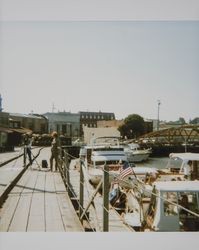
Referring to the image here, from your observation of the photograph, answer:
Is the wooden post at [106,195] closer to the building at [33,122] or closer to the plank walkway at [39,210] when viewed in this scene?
the plank walkway at [39,210]

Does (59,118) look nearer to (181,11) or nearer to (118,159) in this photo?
(118,159)

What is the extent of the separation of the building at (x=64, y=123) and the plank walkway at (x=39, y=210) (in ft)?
226

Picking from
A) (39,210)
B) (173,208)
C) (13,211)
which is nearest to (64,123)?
(173,208)

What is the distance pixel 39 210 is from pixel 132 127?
185 ft

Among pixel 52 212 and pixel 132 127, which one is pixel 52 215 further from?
pixel 132 127

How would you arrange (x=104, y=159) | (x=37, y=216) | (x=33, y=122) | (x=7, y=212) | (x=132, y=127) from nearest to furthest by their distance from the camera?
(x=37, y=216) → (x=7, y=212) → (x=104, y=159) → (x=132, y=127) → (x=33, y=122)

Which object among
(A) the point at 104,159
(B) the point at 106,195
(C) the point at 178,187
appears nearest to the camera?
(B) the point at 106,195

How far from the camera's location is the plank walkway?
5883 mm

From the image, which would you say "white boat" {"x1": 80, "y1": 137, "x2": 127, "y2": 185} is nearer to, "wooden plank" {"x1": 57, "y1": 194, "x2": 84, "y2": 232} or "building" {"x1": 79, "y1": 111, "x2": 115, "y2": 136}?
"wooden plank" {"x1": 57, "y1": 194, "x2": 84, "y2": 232}

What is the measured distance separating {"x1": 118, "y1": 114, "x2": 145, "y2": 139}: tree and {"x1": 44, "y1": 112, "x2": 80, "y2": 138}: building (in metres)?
17.5

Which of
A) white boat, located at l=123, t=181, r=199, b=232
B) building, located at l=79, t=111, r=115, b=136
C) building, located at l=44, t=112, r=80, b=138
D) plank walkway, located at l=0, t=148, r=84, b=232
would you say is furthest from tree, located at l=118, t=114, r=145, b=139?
white boat, located at l=123, t=181, r=199, b=232

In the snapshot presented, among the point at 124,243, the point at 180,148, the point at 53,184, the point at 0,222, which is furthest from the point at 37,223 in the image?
the point at 180,148

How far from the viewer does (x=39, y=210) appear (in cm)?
693

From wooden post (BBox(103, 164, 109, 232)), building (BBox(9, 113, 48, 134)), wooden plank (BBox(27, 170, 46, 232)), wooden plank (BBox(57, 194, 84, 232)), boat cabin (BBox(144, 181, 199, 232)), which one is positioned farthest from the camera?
building (BBox(9, 113, 48, 134))
